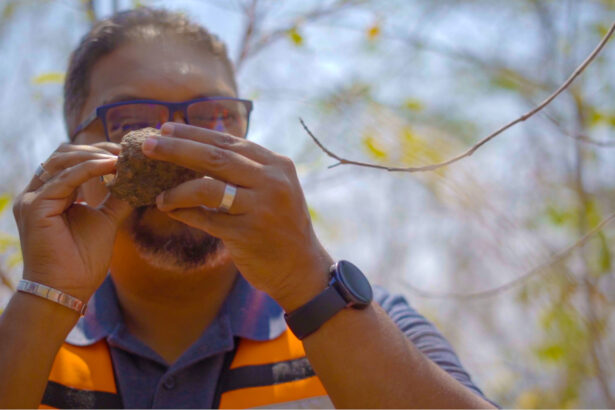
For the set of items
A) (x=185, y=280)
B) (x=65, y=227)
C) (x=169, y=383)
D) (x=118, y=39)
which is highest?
(x=118, y=39)

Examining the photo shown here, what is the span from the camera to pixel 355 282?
1268 mm

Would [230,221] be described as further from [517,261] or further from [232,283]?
[517,261]

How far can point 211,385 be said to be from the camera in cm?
160

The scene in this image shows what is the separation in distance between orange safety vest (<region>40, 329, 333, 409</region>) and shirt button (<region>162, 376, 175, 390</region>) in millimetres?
137

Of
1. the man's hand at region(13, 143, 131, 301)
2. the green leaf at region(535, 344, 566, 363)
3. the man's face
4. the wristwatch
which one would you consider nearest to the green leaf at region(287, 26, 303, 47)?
the man's face

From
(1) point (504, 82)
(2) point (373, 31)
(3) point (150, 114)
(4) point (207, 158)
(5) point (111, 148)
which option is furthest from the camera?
(1) point (504, 82)

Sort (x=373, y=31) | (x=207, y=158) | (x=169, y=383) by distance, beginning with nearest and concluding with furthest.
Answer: (x=207, y=158) → (x=169, y=383) → (x=373, y=31)

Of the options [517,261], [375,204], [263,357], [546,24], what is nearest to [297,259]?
[263,357]

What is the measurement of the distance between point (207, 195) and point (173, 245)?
572 millimetres

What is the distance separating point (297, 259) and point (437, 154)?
1664 millimetres

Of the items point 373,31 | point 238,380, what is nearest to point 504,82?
point 373,31

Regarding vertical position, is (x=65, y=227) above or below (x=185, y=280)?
above

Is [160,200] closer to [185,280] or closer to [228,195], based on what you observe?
[228,195]

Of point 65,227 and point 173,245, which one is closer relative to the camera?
point 65,227
